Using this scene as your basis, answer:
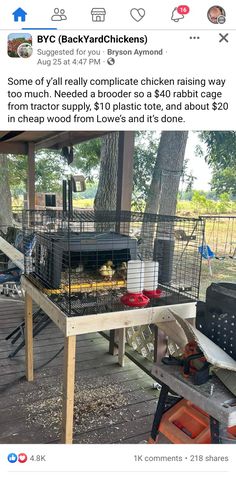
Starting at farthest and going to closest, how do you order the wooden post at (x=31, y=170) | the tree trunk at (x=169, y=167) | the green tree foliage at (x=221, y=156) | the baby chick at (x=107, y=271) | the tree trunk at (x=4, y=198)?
1. the tree trunk at (x=4, y=198)
2. the wooden post at (x=31, y=170)
3. the green tree foliage at (x=221, y=156)
4. the tree trunk at (x=169, y=167)
5. the baby chick at (x=107, y=271)

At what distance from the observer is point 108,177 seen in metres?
2.91

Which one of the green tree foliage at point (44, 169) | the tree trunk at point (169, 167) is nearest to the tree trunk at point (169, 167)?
the tree trunk at point (169, 167)

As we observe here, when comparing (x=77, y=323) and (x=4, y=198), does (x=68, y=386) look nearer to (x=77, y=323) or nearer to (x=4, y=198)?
(x=77, y=323)

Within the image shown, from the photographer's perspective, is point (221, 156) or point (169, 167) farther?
point (221, 156)

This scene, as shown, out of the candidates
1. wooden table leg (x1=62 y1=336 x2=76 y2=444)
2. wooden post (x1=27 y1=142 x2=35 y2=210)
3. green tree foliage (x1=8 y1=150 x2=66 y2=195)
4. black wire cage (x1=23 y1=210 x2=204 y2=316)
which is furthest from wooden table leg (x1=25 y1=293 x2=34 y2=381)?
green tree foliage (x1=8 y1=150 x2=66 y2=195)

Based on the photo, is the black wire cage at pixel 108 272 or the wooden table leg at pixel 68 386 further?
the black wire cage at pixel 108 272
